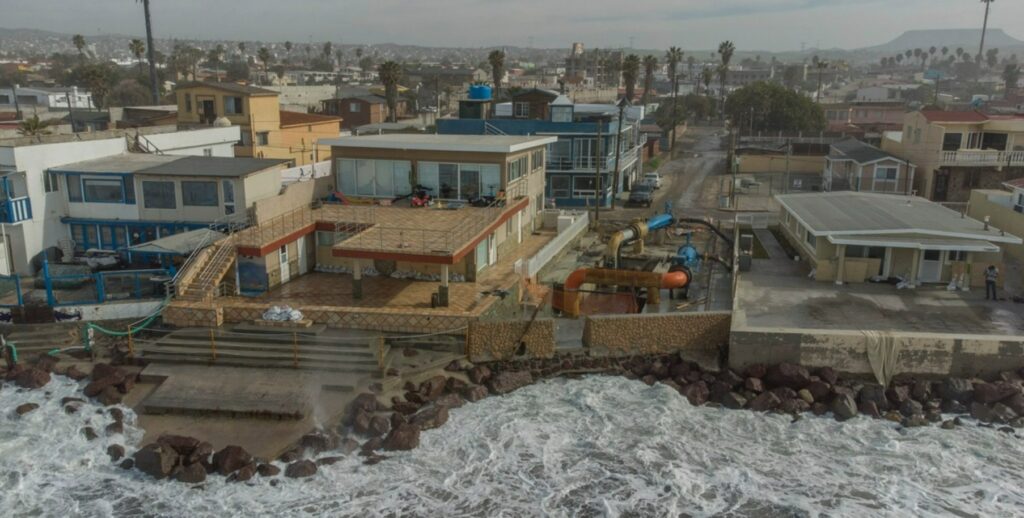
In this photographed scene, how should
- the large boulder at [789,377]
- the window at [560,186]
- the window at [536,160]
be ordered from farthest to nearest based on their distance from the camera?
the window at [560,186], the window at [536,160], the large boulder at [789,377]

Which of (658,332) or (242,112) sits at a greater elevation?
(242,112)

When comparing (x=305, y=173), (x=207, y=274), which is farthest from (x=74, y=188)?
(x=305, y=173)

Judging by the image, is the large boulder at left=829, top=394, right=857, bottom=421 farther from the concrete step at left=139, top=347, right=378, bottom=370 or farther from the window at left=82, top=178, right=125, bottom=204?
the window at left=82, top=178, right=125, bottom=204

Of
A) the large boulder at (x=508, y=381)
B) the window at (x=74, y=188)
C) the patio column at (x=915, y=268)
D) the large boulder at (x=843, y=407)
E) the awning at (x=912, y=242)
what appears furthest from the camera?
the window at (x=74, y=188)

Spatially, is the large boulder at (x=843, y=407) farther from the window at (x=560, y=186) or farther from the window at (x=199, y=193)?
the window at (x=560, y=186)

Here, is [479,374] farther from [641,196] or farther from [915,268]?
[641,196]

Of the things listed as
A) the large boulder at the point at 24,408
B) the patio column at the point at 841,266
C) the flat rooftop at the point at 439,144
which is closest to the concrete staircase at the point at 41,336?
the large boulder at the point at 24,408

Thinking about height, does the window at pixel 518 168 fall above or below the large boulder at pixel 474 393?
above

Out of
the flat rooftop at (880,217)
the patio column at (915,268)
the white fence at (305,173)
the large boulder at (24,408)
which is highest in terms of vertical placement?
the white fence at (305,173)
